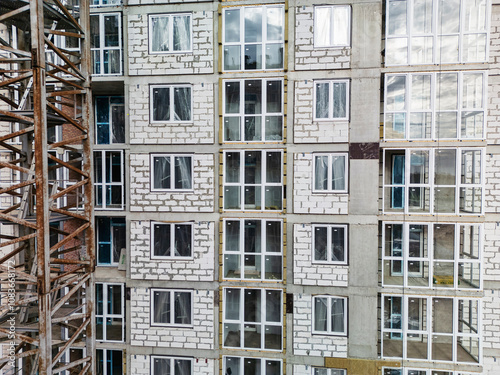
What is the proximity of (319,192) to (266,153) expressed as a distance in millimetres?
1856

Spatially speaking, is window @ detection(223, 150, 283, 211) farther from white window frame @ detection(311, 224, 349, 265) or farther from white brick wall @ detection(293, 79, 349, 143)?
white window frame @ detection(311, 224, 349, 265)

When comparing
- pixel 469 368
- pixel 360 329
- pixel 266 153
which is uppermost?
pixel 266 153

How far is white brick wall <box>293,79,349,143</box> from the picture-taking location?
25.9ft

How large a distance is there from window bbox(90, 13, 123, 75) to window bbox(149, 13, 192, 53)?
1221 mm

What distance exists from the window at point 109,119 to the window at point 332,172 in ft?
20.8

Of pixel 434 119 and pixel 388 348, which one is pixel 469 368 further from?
pixel 434 119

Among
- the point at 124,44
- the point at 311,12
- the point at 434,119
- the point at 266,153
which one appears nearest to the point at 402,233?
the point at 434,119

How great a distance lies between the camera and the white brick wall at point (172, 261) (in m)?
8.23

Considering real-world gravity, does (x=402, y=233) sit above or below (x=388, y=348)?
above

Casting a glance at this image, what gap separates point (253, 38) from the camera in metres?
8.22

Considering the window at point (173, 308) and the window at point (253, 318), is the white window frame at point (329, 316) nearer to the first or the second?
the window at point (253, 318)

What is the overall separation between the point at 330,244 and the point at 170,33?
7544mm

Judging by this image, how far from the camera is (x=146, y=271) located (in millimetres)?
8359

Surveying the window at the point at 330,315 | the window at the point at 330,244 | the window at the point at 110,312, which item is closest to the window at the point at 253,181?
the window at the point at 330,244
